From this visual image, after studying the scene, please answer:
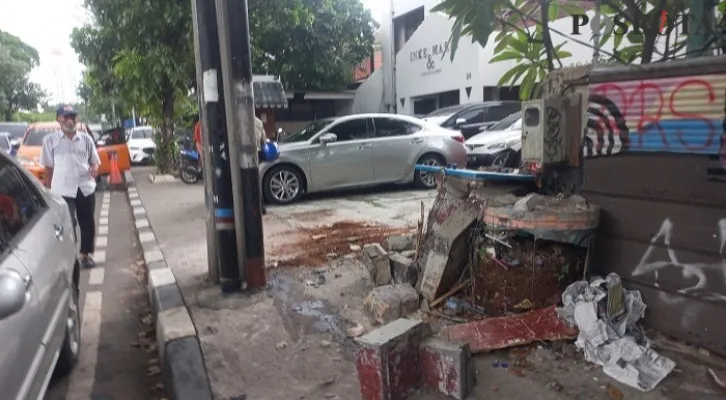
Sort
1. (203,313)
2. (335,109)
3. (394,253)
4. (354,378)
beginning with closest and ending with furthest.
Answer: (354,378)
(203,313)
(394,253)
(335,109)

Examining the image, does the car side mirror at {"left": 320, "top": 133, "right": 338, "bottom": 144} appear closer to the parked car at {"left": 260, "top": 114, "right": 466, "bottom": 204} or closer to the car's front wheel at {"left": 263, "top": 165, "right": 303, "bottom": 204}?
the parked car at {"left": 260, "top": 114, "right": 466, "bottom": 204}

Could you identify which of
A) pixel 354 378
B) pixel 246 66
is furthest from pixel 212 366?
pixel 246 66

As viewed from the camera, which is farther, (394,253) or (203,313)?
(394,253)

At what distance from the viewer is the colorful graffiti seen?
3037 mm

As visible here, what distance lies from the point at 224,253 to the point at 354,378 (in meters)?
1.94

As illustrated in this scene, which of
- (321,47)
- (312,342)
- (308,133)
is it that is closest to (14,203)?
(312,342)

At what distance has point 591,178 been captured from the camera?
12.5ft

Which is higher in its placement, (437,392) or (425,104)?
(425,104)

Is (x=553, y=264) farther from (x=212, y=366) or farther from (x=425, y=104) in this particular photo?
(x=425, y=104)

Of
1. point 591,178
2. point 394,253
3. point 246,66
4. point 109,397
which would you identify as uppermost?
point 246,66

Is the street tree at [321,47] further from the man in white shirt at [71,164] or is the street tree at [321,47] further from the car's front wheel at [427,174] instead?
the man in white shirt at [71,164]

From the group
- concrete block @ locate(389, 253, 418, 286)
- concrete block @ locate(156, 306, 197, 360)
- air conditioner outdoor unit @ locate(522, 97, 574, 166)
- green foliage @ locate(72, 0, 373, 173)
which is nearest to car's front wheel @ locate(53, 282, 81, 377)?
concrete block @ locate(156, 306, 197, 360)

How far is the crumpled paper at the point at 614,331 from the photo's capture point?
3.07 m

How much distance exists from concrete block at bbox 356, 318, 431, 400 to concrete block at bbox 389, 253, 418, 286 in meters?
1.48
